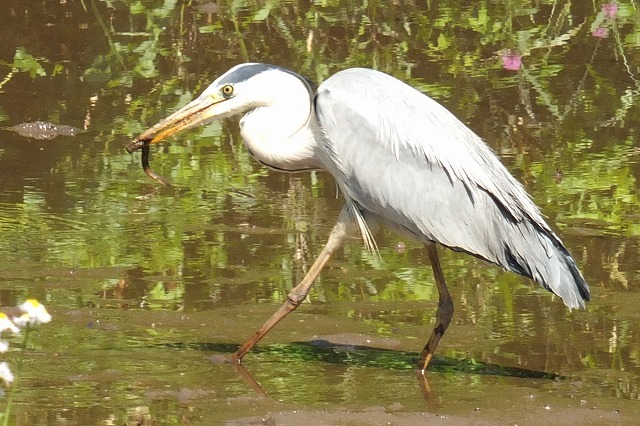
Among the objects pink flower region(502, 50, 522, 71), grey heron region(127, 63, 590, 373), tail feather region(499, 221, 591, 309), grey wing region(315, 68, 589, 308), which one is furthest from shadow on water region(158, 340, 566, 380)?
pink flower region(502, 50, 522, 71)

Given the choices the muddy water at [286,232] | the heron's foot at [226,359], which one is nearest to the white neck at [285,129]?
the muddy water at [286,232]

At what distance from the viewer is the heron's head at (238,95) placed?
21.0 feet

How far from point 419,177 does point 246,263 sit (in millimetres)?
1310

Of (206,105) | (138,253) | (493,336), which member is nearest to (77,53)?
(138,253)

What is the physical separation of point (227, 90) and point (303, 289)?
1.04 m

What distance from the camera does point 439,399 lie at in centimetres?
554

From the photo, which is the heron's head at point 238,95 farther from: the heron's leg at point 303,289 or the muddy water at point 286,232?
the muddy water at point 286,232

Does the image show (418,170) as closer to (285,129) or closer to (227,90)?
(285,129)

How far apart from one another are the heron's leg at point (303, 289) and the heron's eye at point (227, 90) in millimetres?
783

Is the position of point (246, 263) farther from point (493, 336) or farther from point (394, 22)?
point (394, 22)

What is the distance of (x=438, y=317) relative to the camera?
6121 mm

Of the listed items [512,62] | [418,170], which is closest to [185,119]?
[418,170]

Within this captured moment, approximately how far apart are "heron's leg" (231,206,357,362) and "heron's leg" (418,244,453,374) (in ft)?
1.33

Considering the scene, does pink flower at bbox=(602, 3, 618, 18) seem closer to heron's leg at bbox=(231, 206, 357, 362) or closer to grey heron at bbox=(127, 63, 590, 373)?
grey heron at bbox=(127, 63, 590, 373)
